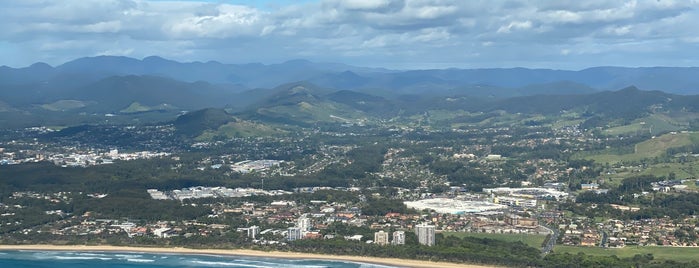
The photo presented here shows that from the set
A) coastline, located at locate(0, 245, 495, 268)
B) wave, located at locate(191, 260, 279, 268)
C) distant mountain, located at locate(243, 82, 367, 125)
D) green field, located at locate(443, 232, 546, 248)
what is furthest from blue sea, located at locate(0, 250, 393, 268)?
distant mountain, located at locate(243, 82, 367, 125)

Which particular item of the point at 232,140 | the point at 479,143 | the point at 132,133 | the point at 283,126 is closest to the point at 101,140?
the point at 132,133

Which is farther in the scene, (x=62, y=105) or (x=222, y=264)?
(x=62, y=105)

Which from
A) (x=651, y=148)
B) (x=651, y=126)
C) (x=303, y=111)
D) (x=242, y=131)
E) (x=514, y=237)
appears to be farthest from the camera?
(x=303, y=111)

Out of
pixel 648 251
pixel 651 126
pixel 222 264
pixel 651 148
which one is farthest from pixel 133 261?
pixel 651 126

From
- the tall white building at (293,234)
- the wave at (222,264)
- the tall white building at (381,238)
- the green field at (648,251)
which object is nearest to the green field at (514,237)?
the green field at (648,251)

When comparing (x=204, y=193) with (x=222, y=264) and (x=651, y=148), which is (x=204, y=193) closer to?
(x=222, y=264)

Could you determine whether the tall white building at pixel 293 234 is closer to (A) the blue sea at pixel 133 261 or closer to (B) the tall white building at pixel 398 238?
(A) the blue sea at pixel 133 261
